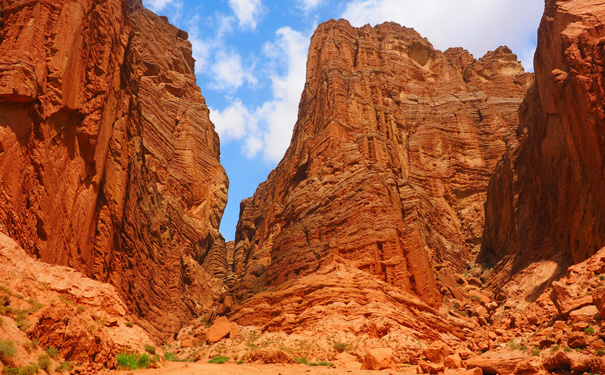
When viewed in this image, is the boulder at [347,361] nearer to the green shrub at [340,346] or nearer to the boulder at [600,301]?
the green shrub at [340,346]

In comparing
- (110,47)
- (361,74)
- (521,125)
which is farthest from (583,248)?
(361,74)

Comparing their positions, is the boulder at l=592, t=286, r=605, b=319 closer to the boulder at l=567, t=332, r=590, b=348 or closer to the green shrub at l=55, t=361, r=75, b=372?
the boulder at l=567, t=332, r=590, b=348

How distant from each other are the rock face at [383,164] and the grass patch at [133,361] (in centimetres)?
2109

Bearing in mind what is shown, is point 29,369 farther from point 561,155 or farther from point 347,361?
point 561,155

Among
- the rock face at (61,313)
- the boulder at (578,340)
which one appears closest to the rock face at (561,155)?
the boulder at (578,340)

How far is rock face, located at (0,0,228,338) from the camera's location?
22750 mm

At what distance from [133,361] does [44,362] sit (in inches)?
167

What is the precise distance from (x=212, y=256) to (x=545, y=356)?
51107 mm

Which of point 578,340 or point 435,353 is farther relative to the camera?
point 435,353

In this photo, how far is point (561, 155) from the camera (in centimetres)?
3534

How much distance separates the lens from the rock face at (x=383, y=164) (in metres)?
42.9

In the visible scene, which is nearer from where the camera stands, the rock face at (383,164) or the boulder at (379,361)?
the boulder at (379,361)

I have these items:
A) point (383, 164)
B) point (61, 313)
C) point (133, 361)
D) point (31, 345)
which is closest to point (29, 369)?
point (31, 345)

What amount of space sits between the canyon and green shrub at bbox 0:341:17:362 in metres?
0.10
